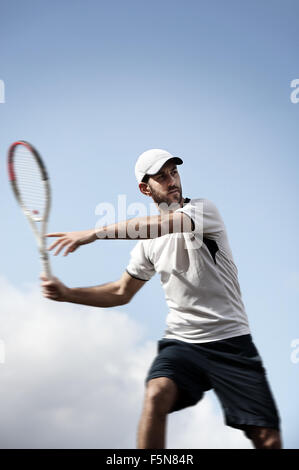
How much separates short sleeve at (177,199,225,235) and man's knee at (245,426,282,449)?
154 cm

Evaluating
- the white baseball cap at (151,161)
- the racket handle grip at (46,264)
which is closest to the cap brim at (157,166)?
the white baseball cap at (151,161)

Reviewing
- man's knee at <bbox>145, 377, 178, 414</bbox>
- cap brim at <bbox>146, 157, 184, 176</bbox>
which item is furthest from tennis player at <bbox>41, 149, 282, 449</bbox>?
cap brim at <bbox>146, 157, 184, 176</bbox>

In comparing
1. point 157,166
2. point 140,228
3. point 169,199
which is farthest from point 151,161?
point 140,228

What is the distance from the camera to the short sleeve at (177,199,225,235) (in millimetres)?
4266

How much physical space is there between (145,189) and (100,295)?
1024mm

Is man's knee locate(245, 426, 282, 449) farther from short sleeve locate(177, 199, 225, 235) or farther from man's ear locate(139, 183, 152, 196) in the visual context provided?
man's ear locate(139, 183, 152, 196)

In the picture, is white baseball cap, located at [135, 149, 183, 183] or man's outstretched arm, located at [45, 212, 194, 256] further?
white baseball cap, located at [135, 149, 183, 183]

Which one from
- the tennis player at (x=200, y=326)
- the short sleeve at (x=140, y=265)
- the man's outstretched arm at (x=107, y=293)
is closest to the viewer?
the tennis player at (x=200, y=326)

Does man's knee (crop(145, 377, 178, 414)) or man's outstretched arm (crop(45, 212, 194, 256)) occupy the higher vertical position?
man's outstretched arm (crop(45, 212, 194, 256))

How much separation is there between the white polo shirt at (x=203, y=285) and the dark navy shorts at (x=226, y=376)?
98mm

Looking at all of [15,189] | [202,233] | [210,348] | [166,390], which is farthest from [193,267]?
[15,189]

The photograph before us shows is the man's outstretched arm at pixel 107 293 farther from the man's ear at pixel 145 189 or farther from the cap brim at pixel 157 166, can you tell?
the cap brim at pixel 157 166

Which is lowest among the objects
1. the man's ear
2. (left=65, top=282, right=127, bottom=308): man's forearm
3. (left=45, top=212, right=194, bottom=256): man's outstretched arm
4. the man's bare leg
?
the man's bare leg

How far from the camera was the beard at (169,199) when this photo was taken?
15.5ft
